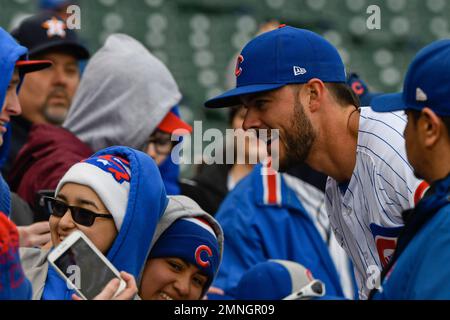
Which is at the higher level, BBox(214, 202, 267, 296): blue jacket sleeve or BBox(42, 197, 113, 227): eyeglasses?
BBox(42, 197, 113, 227): eyeglasses

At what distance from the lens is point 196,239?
3.57 m

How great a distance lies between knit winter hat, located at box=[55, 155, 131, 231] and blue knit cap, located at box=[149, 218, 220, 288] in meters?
0.34

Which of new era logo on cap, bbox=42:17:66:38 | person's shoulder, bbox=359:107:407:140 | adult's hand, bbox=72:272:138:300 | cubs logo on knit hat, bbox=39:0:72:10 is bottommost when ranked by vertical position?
adult's hand, bbox=72:272:138:300

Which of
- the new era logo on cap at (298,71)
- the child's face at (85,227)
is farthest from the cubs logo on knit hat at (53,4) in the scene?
the child's face at (85,227)

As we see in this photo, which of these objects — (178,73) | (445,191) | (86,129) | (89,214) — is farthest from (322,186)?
(178,73)

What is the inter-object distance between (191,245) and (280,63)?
708 mm

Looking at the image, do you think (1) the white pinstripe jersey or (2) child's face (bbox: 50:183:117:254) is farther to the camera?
(1) the white pinstripe jersey

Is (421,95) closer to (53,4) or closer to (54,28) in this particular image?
(54,28)

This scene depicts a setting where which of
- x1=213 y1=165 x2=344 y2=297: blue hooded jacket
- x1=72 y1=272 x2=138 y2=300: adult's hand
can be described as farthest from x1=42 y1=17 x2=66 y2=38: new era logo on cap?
x1=72 y1=272 x2=138 y2=300: adult's hand

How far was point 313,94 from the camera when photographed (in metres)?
3.68

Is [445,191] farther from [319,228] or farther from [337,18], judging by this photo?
[337,18]

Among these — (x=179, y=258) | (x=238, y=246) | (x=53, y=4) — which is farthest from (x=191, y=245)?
(x=53, y=4)

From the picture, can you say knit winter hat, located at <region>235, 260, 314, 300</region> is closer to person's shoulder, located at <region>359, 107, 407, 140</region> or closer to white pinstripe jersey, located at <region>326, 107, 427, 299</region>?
white pinstripe jersey, located at <region>326, 107, 427, 299</region>

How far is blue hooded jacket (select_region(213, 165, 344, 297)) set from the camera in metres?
4.68
